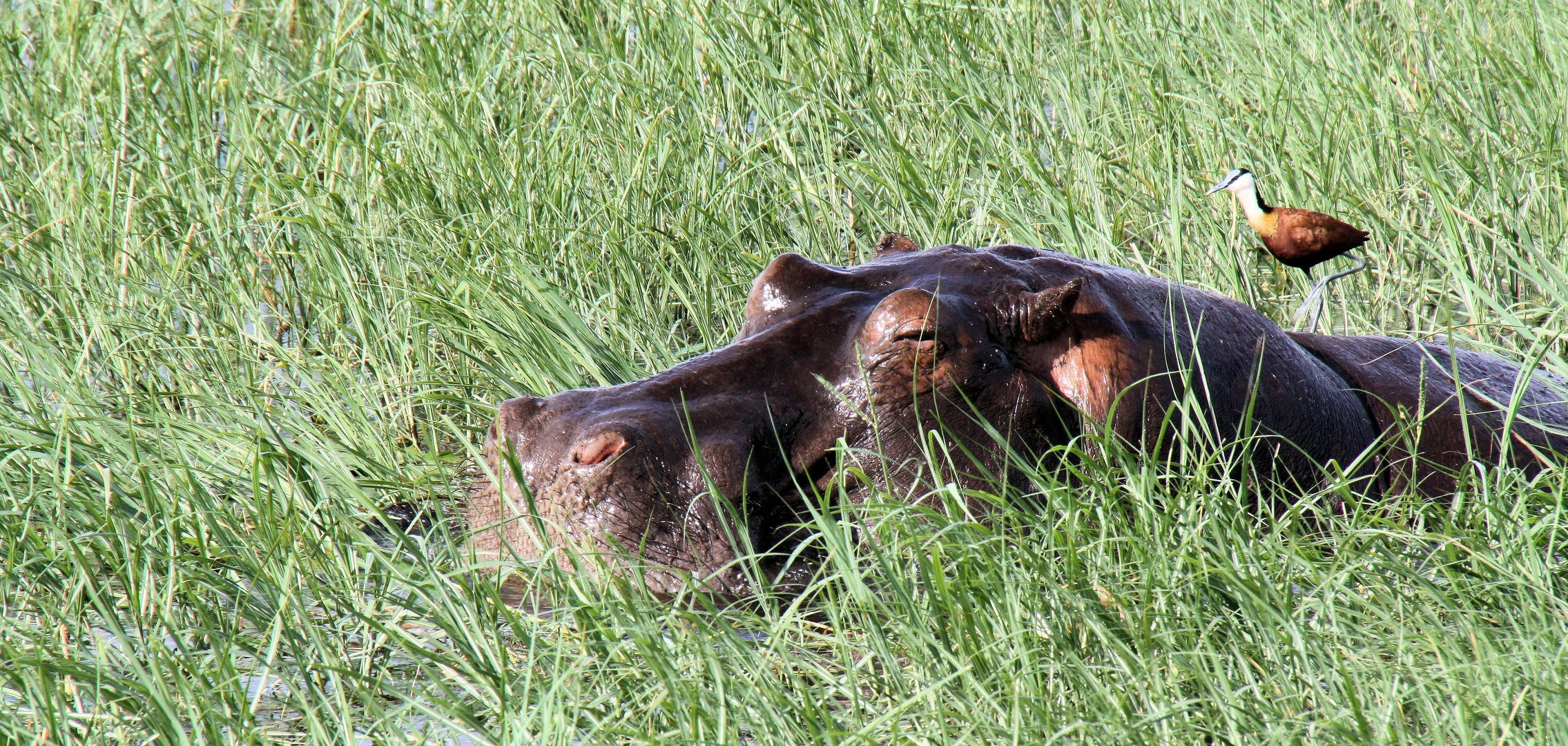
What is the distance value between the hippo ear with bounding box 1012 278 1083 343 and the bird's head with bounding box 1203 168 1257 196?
186 cm

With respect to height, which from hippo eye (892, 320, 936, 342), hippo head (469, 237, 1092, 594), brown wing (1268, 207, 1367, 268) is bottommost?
brown wing (1268, 207, 1367, 268)

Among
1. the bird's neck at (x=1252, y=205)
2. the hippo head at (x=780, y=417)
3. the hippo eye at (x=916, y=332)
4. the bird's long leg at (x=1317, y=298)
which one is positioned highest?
the hippo eye at (x=916, y=332)

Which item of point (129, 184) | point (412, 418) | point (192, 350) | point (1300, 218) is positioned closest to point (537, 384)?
point (412, 418)

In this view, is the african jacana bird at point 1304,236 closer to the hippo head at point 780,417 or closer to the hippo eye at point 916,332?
the hippo head at point 780,417

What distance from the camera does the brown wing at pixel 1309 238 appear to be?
4.38 meters

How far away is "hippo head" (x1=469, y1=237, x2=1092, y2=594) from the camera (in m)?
2.76

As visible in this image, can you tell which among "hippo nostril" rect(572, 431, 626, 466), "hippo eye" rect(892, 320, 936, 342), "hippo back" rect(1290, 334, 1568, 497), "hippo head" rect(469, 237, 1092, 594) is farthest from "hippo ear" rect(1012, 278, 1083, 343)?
"hippo nostril" rect(572, 431, 626, 466)

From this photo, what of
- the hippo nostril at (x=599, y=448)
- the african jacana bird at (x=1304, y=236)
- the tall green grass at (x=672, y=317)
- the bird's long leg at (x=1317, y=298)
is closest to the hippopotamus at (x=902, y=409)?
the hippo nostril at (x=599, y=448)

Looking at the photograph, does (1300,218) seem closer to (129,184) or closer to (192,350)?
(192,350)

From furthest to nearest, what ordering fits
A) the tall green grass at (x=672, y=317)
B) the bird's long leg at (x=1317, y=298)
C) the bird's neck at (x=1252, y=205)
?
the bird's neck at (x=1252, y=205), the bird's long leg at (x=1317, y=298), the tall green grass at (x=672, y=317)

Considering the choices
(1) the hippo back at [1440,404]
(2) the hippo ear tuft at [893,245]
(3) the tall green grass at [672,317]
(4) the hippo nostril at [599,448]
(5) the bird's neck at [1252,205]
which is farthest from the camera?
(5) the bird's neck at [1252,205]

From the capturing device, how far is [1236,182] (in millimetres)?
4730

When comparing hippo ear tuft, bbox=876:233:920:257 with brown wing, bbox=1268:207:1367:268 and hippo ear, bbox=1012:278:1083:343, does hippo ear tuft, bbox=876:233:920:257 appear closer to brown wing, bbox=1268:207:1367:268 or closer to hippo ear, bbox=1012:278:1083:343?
hippo ear, bbox=1012:278:1083:343

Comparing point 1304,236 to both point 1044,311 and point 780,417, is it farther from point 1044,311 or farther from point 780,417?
point 780,417
